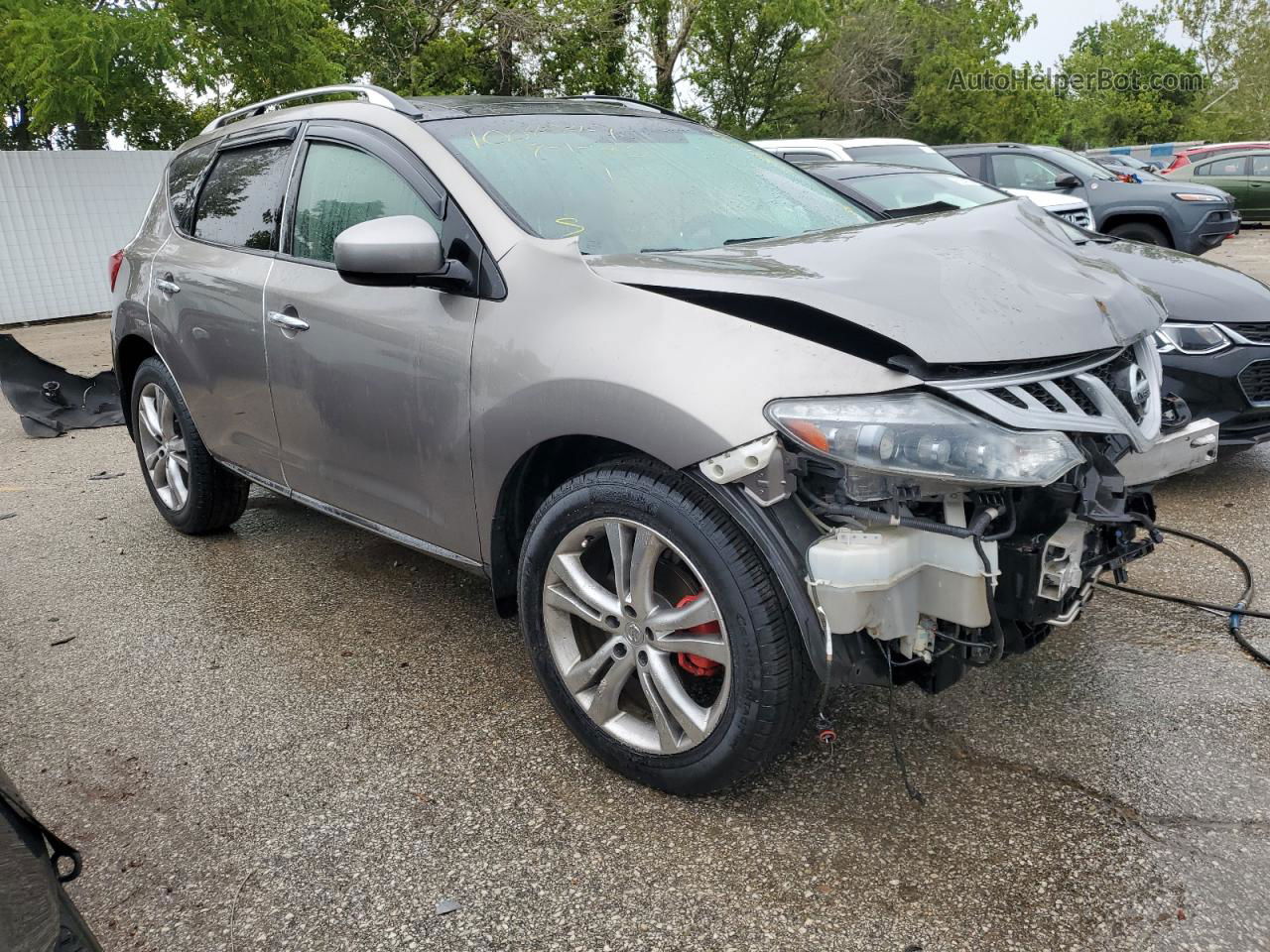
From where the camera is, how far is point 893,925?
6.84ft

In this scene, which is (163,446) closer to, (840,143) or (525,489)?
(525,489)

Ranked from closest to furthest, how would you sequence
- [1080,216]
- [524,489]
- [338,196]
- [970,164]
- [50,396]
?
[524,489] < [338,196] < [50,396] < [1080,216] < [970,164]

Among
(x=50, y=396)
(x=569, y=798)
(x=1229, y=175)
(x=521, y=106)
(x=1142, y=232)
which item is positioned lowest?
(x=50, y=396)

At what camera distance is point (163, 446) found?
15.4 ft

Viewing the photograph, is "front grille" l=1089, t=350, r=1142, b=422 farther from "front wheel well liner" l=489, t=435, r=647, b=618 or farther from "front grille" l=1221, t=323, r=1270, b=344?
"front grille" l=1221, t=323, r=1270, b=344

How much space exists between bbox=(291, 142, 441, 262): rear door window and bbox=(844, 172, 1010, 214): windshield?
503cm

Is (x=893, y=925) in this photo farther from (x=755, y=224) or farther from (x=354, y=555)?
(x=354, y=555)

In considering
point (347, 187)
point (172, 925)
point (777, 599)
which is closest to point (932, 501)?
point (777, 599)

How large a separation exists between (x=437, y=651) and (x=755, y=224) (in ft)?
5.83

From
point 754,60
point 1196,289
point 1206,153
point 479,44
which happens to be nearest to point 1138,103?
point 754,60

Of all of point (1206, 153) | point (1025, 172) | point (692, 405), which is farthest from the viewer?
point (1206, 153)

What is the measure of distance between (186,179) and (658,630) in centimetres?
338

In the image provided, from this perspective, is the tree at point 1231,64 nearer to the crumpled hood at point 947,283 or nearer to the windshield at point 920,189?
the windshield at point 920,189

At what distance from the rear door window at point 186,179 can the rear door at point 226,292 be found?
0.01 meters
